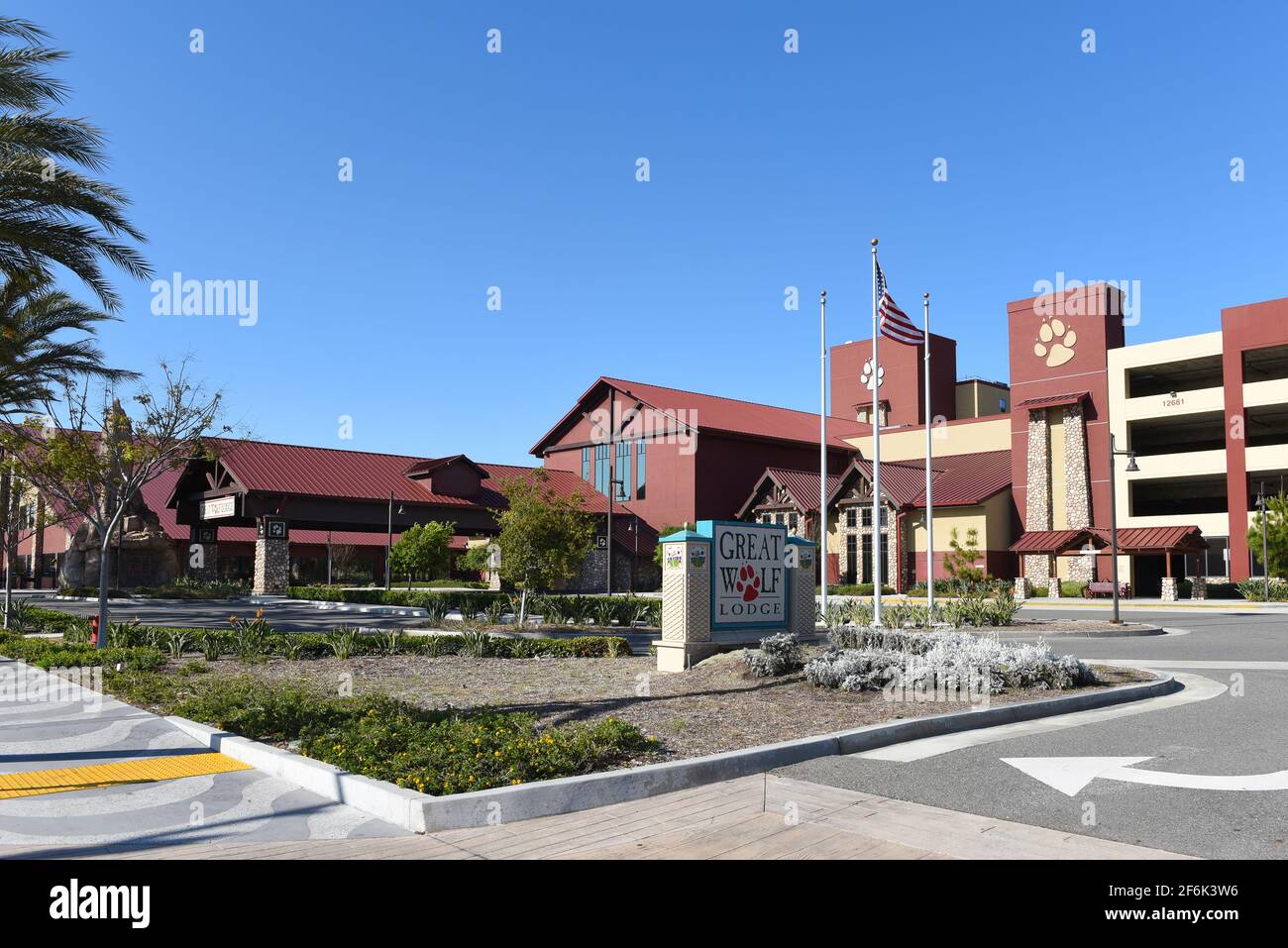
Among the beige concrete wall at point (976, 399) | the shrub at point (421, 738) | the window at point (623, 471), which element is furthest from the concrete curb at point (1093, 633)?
the beige concrete wall at point (976, 399)

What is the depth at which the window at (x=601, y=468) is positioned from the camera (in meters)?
58.1

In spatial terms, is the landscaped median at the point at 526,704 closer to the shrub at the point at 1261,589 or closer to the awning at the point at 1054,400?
the shrub at the point at 1261,589

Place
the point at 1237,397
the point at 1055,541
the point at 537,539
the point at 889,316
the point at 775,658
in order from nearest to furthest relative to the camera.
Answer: the point at 775,658 → the point at 889,316 → the point at 537,539 → the point at 1237,397 → the point at 1055,541

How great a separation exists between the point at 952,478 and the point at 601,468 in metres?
19.9

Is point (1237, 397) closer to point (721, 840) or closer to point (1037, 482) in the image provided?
point (1037, 482)

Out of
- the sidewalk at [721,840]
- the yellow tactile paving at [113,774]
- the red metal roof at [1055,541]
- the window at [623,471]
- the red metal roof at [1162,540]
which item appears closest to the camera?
the sidewalk at [721,840]

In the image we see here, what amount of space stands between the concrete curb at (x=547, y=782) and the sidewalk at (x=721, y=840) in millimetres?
121

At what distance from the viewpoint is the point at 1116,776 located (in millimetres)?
7832

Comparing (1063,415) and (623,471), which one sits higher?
(1063,415)

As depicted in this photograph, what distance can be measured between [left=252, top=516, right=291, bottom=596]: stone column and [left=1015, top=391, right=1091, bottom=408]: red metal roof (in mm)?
36649

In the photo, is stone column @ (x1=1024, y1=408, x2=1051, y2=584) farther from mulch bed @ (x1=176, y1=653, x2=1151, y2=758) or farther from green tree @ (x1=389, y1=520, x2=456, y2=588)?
mulch bed @ (x1=176, y1=653, x2=1151, y2=758)

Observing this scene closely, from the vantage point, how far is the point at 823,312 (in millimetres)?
24109

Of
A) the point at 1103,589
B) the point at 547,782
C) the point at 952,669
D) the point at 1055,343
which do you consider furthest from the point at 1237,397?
the point at 547,782
